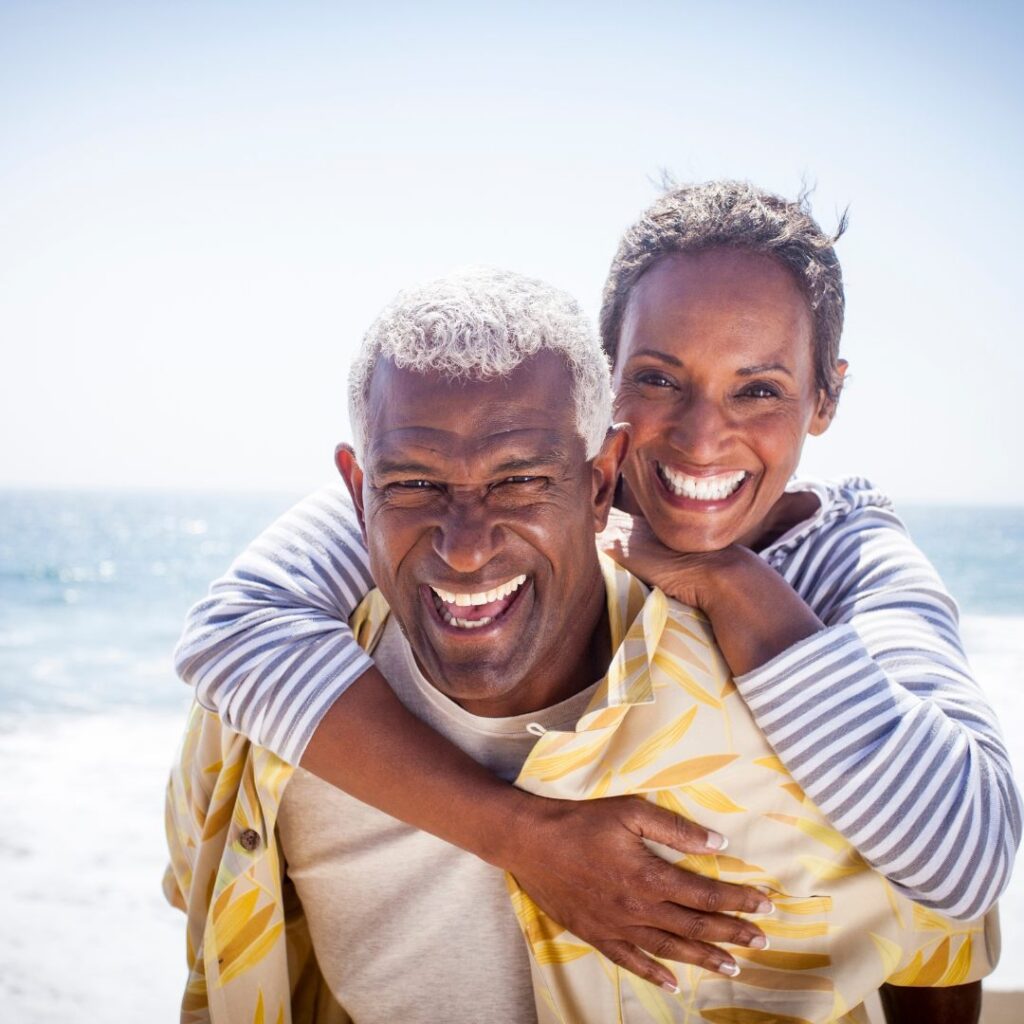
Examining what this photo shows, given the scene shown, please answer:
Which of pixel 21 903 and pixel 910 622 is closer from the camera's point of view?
pixel 910 622

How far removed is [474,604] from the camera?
7.11 ft

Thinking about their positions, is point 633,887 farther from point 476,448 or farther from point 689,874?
point 476,448

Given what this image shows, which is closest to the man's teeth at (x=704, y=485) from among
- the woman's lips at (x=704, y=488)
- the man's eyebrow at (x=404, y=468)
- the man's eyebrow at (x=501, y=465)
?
the woman's lips at (x=704, y=488)

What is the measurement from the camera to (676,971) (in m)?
2.07

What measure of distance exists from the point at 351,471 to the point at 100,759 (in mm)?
9497

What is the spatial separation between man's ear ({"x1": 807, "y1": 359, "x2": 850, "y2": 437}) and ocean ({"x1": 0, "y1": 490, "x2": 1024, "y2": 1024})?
200 centimetres

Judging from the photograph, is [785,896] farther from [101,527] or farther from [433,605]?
[101,527]

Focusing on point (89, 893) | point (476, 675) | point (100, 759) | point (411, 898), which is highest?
point (476, 675)

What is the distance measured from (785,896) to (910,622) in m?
0.66

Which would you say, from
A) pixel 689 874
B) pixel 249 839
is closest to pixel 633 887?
pixel 689 874

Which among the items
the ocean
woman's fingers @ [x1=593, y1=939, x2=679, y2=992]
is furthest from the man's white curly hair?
the ocean

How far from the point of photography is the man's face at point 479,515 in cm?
208

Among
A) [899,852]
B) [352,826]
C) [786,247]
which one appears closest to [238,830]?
[352,826]

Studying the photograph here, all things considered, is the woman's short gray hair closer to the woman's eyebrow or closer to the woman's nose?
the woman's eyebrow
